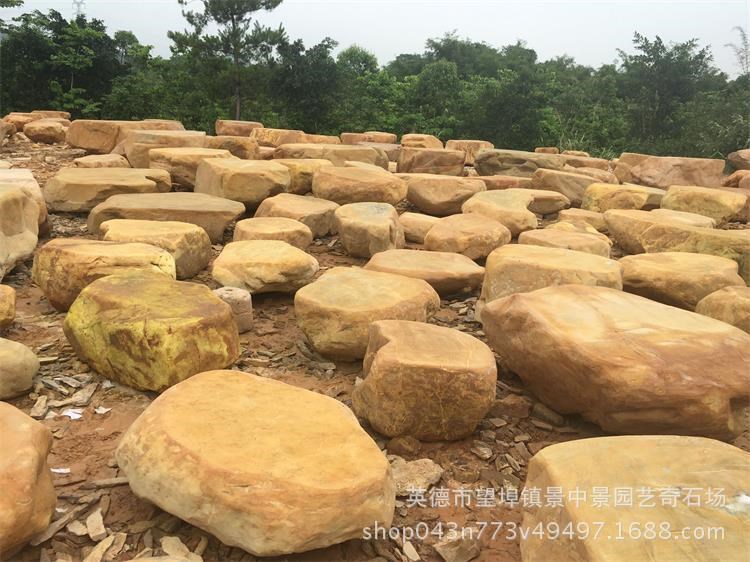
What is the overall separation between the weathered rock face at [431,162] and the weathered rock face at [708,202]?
206cm

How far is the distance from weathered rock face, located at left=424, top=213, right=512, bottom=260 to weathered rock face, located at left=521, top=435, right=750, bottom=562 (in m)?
2.10

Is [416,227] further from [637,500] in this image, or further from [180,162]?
[637,500]

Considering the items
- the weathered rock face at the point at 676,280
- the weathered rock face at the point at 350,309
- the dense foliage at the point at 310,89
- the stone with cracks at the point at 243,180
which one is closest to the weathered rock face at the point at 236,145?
the stone with cracks at the point at 243,180

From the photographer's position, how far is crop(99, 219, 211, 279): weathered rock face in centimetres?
293

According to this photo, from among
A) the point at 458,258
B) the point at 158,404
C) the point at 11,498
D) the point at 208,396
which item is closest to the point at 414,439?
the point at 208,396

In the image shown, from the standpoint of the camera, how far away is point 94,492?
1.56 metres

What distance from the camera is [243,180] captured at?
166 inches

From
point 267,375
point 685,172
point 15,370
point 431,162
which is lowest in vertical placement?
point 267,375

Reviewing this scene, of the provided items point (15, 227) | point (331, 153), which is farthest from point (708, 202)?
point (15, 227)

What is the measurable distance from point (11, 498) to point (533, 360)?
1492 millimetres

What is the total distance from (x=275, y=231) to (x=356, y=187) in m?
1.20

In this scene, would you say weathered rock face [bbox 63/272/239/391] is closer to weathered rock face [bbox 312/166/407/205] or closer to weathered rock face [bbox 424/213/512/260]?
weathered rock face [bbox 424/213/512/260]

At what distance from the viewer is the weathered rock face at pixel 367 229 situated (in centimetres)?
358

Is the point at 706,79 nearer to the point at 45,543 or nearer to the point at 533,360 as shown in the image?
the point at 533,360
